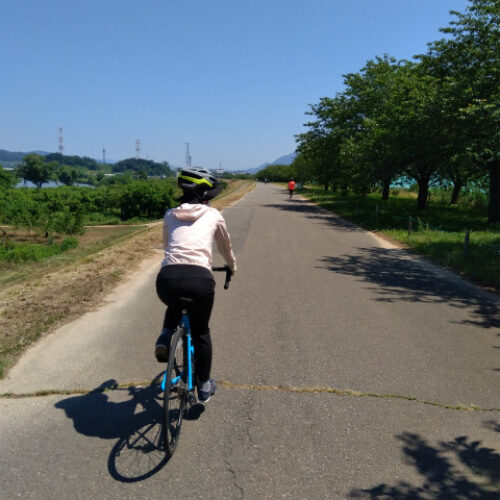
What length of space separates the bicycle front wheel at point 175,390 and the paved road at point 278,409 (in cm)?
13

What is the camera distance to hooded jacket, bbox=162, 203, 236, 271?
2977 millimetres

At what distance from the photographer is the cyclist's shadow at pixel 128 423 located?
272 centimetres

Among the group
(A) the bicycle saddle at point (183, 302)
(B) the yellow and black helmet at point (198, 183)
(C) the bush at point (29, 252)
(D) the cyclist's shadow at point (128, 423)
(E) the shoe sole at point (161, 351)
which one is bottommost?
(C) the bush at point (29, 252)

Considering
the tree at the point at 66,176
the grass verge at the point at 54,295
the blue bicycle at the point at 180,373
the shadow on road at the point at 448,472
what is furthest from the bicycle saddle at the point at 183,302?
the tree at the point at 66,176

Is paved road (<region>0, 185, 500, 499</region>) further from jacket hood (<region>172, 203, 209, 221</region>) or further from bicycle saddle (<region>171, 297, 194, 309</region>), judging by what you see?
jacket hood (<region>172, 203, 209, 221</region>)

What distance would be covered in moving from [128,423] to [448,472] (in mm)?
2262

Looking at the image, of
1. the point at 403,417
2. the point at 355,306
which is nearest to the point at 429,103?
the point at 355,306

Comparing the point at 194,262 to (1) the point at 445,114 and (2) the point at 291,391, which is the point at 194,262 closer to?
(2) the point at 291,391

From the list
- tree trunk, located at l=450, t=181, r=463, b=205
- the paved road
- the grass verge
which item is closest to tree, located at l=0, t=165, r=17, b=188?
the grass verge

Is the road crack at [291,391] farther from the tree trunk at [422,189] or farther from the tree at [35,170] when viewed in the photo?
the tree at [35,170]

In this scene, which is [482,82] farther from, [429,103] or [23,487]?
[23,487]

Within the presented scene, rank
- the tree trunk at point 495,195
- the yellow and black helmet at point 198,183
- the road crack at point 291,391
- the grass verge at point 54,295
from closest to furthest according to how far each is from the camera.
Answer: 1. the yellow and black helmet at point 198,183
2. the road crack at point 291,391
3. the grass verge at point 54,295
4. the tree trunk at point 495,195

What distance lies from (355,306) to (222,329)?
2298 millimetres

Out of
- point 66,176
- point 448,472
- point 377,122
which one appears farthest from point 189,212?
point 66,176
